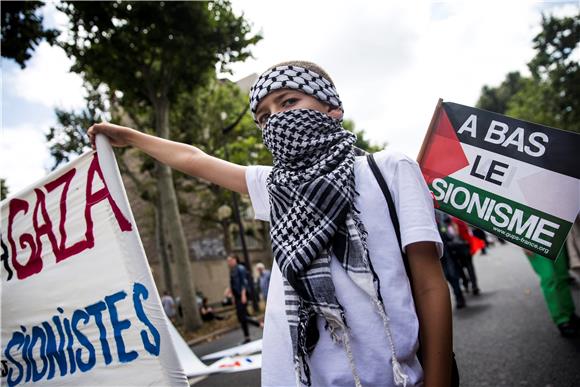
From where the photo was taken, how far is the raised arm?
5.73 feet

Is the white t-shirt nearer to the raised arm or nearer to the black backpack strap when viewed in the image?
the black backpack strap

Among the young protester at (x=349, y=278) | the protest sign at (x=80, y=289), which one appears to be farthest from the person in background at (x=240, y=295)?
the young protester at (x=349, y=278)

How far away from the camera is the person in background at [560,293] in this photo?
4277 mm

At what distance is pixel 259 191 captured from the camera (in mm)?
1618

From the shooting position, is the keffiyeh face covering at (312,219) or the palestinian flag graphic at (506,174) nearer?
the keffiyeh face covering at (312,219)

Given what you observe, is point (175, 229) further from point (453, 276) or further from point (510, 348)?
point (510, 348)

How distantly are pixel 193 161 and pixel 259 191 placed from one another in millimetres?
411

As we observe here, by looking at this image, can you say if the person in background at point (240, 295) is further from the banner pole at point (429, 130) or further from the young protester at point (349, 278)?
the young protester at point (349, 278)

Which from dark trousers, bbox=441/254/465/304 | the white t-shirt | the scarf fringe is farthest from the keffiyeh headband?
dark trousers, bbox=441/254/465/304

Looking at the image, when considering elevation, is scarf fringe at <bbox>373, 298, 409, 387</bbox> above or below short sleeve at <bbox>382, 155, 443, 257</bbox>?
below

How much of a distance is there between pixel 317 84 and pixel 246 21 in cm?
1234

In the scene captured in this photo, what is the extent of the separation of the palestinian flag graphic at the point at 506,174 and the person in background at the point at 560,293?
2.55m

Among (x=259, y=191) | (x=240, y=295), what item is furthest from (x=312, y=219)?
(x=240, y=295)

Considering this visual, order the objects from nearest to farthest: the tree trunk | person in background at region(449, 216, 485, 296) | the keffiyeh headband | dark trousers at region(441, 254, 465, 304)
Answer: the keffiyeh headband
dark trousers at region(441, 254, 465, 304)
person in background at region(449, 216, 485, 296)
the tree trunk
